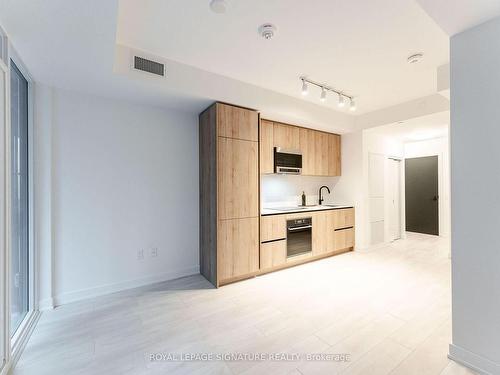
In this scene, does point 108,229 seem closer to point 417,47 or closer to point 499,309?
point 499,309

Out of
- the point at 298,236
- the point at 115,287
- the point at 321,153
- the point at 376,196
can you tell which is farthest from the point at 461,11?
the point at 115,287

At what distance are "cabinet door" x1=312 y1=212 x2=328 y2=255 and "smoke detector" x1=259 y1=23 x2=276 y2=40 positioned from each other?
272 cm

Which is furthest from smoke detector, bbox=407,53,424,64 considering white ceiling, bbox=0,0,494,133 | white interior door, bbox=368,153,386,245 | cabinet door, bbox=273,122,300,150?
white interior door, bbox=368,153,386,245

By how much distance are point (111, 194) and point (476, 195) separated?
3489 millimetres

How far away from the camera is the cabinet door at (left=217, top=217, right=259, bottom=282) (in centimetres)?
293

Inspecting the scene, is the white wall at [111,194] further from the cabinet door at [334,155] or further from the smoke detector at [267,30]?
the cabinet door at [334,155]

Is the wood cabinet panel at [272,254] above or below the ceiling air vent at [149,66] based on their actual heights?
below

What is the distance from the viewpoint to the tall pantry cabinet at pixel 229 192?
2.92 meters

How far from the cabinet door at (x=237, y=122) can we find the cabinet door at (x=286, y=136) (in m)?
0.67

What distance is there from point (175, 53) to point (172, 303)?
106 inches

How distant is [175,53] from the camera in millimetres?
2436

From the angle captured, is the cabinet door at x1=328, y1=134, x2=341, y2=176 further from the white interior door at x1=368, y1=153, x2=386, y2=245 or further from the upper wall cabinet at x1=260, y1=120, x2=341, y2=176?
the white interior door at x1=368, y1=153, x2=386, y2=245

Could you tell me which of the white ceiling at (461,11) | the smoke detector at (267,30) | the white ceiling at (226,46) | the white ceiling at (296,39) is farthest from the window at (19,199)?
the white ceiling at (461,11)

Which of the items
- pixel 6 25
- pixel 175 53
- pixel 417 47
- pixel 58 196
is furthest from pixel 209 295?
pixel 417 47
